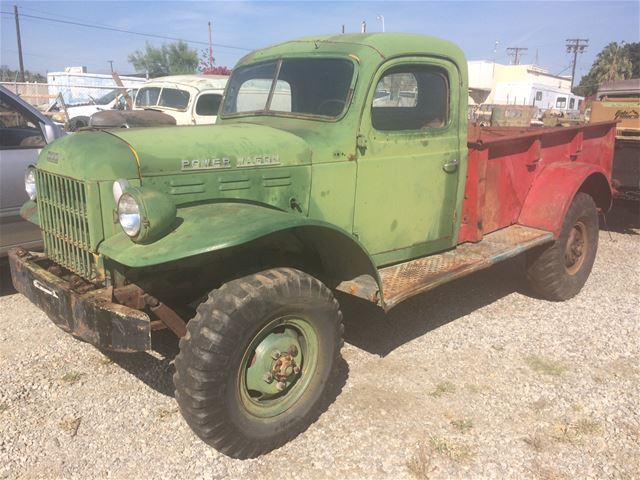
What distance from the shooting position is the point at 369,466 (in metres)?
2.71

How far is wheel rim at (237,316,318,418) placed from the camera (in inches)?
108

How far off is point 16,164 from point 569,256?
4769 millimetres

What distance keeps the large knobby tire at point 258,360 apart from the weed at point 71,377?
1216 mm

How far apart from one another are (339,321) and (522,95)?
36000 mm

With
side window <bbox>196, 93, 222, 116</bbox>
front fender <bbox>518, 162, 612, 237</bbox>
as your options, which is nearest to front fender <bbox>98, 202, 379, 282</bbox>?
front fender <bbox>518, 162, 612, 237</bbox>

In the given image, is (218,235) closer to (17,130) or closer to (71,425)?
(71,425)

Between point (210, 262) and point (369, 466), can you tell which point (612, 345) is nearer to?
point (369, 466)

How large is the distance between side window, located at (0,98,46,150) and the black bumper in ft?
7.55

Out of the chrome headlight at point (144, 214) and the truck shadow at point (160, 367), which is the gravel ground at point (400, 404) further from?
the chrome headlight at point (144, 214)

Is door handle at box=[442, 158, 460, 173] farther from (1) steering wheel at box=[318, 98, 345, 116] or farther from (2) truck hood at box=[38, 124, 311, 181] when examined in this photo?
(2) truck hood at box=[38, 124, 311, 181]

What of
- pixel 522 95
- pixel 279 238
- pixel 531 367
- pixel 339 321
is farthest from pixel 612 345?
pixel 522 95

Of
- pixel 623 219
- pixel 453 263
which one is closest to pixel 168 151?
pixel 453 263

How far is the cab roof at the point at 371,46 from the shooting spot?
3.44 m

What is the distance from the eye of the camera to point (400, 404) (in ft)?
10.6
